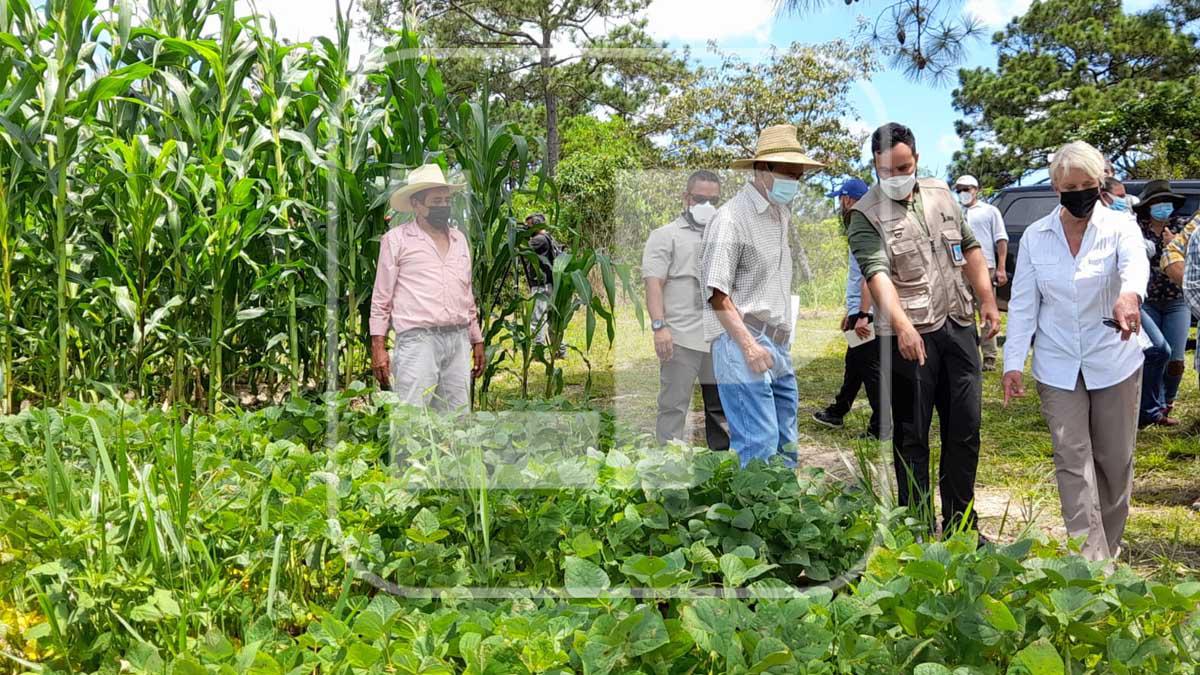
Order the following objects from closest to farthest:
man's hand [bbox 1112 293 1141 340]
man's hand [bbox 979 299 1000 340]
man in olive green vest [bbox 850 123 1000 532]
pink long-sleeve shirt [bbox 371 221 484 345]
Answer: pink long-sleeve shirt [bbox 371 221 484 345] < man's hand [bbox 1112 293 1141 340] < man in olive green vest [bbox 850 123 1000 532] < man's hand [bbox 979 299 1000 340]

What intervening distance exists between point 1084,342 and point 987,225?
3.99 metres

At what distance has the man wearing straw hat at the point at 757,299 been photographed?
1729mm

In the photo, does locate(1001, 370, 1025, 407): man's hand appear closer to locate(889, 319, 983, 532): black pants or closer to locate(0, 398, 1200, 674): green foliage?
locate(889, 319, 983, 532): black pants

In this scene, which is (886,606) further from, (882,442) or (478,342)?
(478,342)

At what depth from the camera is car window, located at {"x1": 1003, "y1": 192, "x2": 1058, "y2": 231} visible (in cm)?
1107

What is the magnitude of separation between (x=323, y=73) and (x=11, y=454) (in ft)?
6.89

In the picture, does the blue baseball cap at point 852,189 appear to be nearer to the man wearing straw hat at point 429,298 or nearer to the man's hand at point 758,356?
the man's hand at point 758,356

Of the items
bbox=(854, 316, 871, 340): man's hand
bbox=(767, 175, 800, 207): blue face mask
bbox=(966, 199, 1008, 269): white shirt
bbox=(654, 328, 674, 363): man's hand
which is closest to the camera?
bbox=(767, 175, 800, 207): blue face mask

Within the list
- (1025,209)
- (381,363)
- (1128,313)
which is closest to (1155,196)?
(1128,313)

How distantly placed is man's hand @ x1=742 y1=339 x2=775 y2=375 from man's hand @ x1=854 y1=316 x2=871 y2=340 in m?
0.26

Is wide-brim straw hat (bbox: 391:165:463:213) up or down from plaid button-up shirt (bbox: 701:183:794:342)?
up

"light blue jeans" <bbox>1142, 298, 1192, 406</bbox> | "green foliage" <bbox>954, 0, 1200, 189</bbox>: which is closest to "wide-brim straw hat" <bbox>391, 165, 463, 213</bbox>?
"light blue jeans" <bbox>1142, 298, 1192, 406</bbox>

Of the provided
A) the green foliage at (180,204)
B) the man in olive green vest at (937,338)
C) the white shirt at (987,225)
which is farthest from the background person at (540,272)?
the white shirt at (987,225)

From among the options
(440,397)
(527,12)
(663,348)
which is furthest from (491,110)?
(440,397)
